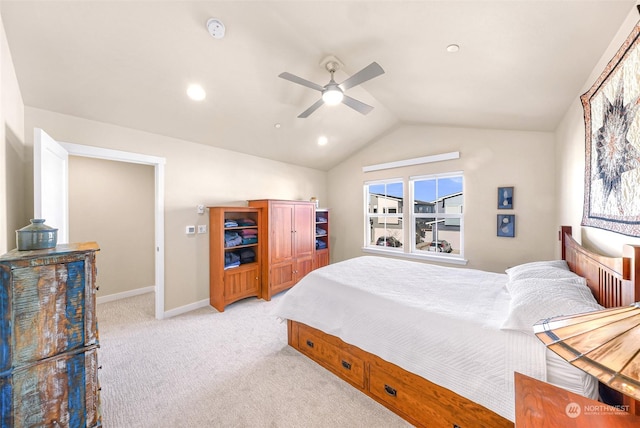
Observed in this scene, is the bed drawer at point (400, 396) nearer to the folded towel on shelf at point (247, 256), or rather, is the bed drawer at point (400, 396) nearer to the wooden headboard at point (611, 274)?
the wooden headboard at point (611, 274)

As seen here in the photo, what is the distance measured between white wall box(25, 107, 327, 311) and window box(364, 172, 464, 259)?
2.42 metres

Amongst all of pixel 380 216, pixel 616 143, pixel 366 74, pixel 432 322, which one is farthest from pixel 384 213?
pixel 616 143

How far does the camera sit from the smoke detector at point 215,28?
206 centimetres

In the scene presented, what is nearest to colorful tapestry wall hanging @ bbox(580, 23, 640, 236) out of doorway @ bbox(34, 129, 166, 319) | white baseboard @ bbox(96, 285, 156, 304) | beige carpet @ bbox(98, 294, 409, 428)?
beige carpet @ bbox(98, 294, 409, 428)

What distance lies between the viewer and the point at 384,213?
4957mm

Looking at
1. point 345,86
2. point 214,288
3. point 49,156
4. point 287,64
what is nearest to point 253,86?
point 287,64

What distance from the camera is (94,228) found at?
12.7 feet

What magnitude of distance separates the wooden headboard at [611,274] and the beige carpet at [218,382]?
149cm

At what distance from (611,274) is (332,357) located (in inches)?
77.2

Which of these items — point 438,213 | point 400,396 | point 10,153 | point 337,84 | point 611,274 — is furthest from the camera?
point 438,213

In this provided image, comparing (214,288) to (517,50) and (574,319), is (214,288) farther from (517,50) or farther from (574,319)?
(517,50)

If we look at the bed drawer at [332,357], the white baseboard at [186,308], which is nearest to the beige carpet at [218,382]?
the bed drawer at [332,357]

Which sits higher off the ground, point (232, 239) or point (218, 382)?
point (232, 239)

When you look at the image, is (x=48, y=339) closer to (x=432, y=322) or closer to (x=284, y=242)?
(x=432, y=322)
